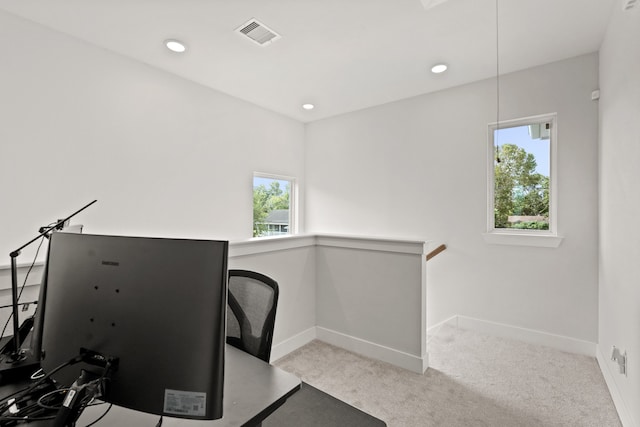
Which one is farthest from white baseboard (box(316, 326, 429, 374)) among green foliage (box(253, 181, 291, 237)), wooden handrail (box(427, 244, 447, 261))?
green foliage (box(253, 181, 291, 237))

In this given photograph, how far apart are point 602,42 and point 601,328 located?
2451 millimetres

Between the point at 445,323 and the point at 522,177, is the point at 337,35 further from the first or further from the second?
the point at 445,323

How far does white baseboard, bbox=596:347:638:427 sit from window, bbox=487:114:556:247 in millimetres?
1121

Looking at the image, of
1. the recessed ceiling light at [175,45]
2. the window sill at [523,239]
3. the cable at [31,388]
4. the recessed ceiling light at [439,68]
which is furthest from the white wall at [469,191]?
the cable at [31,388]

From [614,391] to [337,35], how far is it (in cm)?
335

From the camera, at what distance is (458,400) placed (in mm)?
2047

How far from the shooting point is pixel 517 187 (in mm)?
3207

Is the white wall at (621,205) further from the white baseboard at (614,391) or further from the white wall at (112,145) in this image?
the white wall at (112,145)

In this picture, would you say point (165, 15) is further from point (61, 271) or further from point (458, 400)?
point (458, 400)

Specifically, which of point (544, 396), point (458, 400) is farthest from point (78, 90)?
point (544, 396)

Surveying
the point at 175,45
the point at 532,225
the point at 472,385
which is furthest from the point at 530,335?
the point at 175,45

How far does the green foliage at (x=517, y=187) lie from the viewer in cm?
309

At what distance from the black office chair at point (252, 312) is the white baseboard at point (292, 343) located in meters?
1.25

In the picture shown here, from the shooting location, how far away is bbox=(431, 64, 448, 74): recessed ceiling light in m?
3.02
